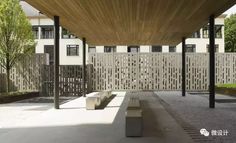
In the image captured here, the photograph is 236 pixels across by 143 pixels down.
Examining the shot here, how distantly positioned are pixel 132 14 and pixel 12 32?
870cm

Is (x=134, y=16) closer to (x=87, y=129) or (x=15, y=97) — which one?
(x=87, y=129)

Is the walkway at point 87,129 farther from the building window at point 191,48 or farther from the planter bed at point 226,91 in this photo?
the building window at point 191,48

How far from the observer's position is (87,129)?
889cm

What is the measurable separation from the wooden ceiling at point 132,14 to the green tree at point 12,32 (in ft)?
11.2

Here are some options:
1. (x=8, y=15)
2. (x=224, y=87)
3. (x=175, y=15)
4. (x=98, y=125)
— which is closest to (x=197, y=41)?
(x=224, y=87)

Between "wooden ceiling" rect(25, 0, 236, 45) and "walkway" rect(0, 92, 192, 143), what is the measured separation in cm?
331

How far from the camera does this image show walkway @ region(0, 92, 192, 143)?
24.7 feet

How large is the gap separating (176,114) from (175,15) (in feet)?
11.9

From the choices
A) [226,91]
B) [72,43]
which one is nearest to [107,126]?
[226,91]

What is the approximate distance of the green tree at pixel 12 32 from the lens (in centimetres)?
1933

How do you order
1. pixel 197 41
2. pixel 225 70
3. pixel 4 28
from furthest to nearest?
pixel 197 41 → pixel 225 70 → pixel 4 28

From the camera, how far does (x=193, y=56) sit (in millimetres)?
25703

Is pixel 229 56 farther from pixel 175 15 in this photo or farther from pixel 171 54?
pixel 175 15

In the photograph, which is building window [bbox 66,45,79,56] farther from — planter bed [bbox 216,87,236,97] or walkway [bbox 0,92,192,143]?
walkway [bbox 0,92,192,143]
